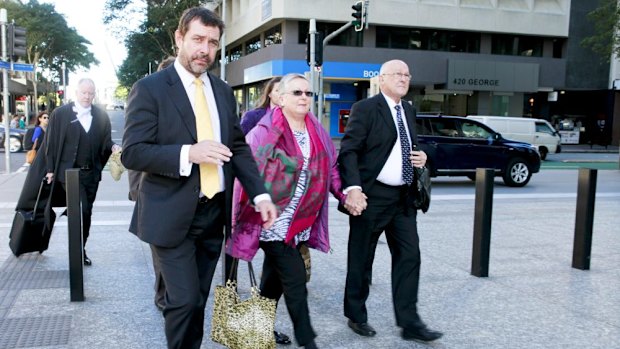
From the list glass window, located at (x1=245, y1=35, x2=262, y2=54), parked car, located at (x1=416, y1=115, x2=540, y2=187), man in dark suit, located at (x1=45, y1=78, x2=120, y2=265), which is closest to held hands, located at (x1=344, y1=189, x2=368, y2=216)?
man in dark suit, located at (x1=45, y1=78, x2=120, y2=265)

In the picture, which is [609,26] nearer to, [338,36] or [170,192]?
[338,36]

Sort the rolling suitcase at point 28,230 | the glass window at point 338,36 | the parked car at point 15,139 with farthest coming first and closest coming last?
the glass window at point 338,36 → the parked car at point 15,139 → the rolling suitcase at point 28,230

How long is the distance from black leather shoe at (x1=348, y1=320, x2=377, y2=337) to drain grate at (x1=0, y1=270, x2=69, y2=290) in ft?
8.54

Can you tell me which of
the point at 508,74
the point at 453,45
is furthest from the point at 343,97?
the point at 508,74

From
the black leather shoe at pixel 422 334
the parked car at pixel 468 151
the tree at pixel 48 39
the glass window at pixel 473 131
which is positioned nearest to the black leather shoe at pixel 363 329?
the black leather shoe at pixel 422 334

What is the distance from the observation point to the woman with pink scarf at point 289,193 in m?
3.43

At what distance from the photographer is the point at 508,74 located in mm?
34250

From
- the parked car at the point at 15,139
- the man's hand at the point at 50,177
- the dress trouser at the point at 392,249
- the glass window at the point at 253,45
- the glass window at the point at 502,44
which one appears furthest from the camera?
the glass window at the point at 253,45

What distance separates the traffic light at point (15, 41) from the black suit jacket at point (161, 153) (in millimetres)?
13387

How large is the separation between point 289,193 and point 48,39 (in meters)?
54.7

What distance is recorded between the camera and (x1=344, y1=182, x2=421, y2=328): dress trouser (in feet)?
12.8

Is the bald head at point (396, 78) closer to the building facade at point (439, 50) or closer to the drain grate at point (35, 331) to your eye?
the drain grate at point (35, 331)

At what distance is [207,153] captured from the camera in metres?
2.63

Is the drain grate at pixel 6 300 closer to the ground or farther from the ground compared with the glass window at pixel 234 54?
closer to the ground
